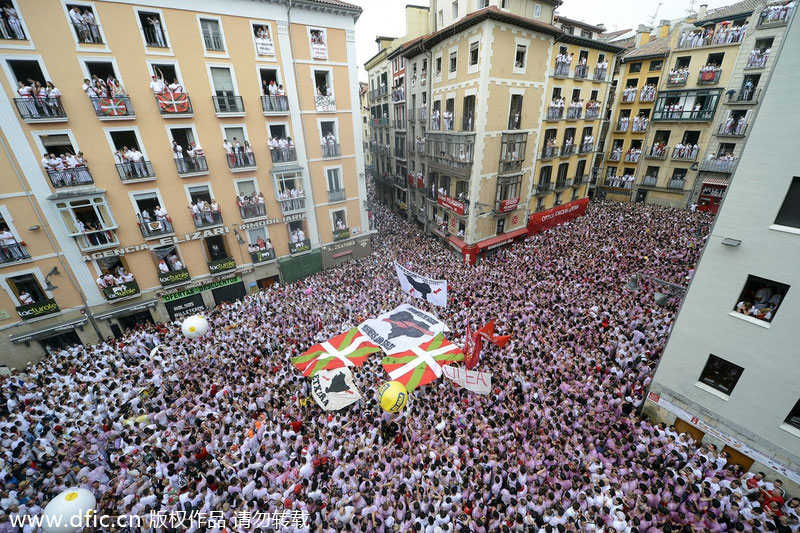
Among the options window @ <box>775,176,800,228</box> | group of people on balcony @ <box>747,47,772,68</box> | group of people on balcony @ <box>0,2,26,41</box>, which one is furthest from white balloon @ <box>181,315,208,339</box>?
group of people on balcony @ <box>747,47,772,68</box>

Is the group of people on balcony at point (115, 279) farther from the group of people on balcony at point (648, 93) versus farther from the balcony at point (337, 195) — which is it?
the group of people on balcony at point (648, 93)

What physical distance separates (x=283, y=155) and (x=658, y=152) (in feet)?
111

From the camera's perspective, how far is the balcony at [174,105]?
17.0m

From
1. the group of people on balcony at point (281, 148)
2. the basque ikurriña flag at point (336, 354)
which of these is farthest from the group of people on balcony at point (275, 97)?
the basque ikurriña flag at point (336, 354)

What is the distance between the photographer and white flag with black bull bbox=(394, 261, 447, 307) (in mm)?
16422

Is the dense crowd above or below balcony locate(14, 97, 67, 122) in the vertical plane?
below

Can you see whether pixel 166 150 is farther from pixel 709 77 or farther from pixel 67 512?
pixel 709 77

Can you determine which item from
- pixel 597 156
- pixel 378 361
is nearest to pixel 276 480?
pixel 378 361

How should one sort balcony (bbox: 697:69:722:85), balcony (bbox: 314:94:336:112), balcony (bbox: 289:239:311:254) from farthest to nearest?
1. balcony (bbox: 697:69:722:85)
2. balcony (bbox: 289:239:311:254)
3. balcony (bbox: 314:94:336:112)

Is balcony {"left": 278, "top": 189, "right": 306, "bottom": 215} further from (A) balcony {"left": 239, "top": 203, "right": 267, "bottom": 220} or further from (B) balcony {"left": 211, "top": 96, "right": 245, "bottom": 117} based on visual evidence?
(B) balcony {"left": 211, "top": 96, "right": 245, "bottom": 117}

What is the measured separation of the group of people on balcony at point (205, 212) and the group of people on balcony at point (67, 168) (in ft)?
15.5

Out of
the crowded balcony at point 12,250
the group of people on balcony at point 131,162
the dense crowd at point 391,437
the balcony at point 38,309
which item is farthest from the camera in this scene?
the group of people on balcony at point 131,162

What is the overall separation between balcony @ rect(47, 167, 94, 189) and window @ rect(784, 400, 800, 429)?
29487 mm

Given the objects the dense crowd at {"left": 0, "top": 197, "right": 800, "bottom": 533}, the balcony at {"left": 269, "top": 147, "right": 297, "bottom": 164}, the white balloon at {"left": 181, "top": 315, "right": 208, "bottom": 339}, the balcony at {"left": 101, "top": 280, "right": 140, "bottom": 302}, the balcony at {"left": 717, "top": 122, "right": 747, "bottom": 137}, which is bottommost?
the dense crowd at {"left": 0, "top": 197, "right": 800, "bottom": 533}
